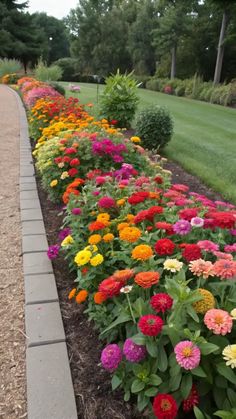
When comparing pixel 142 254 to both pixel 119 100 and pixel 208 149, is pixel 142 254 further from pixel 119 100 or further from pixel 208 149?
pixel 119 100

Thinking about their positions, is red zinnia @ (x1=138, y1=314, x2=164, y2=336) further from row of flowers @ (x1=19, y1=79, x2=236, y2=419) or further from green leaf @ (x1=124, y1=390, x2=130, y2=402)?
green leaf @ (x1=124, y1=390, x2=130, y2=402)

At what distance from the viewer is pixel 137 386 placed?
1392mm

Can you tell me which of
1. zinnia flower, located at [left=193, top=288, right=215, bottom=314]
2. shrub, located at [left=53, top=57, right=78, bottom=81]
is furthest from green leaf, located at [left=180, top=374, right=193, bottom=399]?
shrub, located at [left=53, top=57, right=78, bottom=81]

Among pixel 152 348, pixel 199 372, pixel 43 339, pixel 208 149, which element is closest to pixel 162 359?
pixel 152 348

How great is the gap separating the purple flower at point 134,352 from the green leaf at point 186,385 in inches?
7.1

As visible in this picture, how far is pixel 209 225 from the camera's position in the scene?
78.2 inches

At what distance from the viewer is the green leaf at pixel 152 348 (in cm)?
138

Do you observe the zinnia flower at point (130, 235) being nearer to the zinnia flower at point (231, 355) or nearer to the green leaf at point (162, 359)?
the green leaf at point (162, 359)

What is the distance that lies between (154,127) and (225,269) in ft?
15.9

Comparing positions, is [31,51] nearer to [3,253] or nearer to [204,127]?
[204,127]

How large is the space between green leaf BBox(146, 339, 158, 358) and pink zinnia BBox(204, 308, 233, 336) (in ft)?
0.78

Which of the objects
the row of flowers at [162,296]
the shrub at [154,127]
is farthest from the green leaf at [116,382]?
the shrub at [154,127]

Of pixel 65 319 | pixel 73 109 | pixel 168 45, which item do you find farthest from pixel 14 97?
pixel 168 45

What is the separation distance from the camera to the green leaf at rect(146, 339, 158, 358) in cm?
138
